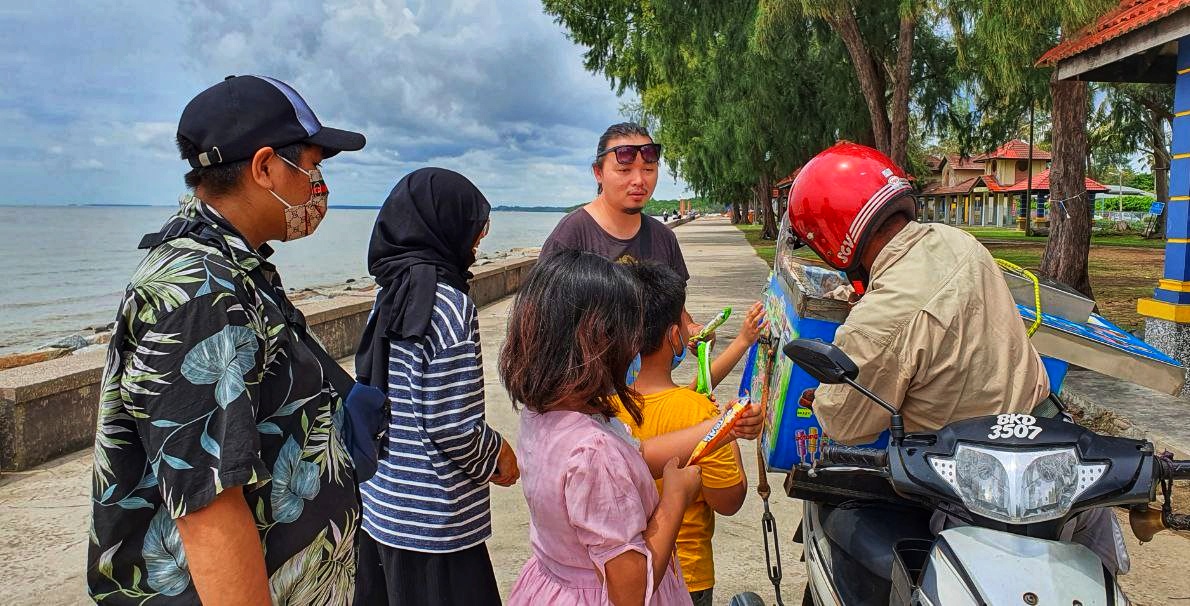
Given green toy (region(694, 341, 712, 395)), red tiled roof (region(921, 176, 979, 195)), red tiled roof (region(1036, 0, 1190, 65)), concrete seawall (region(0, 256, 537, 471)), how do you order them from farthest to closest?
red tiled roof (region(921, 176, 979, 195)) < red tiled roof (region(1036, 0, 1190, 65)) < concrete seawall (region(0, 256, 537, 471)) < green toy (region(694, 341, 712, 395))

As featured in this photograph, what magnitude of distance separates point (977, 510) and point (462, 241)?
157cm

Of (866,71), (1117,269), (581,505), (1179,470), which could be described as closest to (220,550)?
(581,505)

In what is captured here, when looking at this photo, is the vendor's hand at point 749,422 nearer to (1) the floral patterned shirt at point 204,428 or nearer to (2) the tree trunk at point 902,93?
(1) the floral patterned shirt at point 204,428

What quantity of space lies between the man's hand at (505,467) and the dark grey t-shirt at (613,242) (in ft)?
4.62

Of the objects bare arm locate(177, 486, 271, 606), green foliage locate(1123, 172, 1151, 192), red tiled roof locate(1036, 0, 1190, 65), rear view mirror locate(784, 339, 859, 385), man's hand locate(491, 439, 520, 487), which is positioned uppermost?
red tiled roof locate(1036, 0, 1190, 65)

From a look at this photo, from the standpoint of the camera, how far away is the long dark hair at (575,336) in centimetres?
177

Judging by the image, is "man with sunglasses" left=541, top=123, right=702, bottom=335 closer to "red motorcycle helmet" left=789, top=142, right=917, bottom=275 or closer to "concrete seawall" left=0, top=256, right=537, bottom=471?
"concrete seawall" left=0, top=256, right=537, bottom=471

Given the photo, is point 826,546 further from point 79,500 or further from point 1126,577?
point 79,500

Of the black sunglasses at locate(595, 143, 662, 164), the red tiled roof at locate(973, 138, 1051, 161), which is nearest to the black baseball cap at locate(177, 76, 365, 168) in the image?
the black sunglasses at locate(595, 143, 662, 164)

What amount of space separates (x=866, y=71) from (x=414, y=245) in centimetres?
1395

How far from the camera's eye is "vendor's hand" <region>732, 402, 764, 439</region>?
1834mm

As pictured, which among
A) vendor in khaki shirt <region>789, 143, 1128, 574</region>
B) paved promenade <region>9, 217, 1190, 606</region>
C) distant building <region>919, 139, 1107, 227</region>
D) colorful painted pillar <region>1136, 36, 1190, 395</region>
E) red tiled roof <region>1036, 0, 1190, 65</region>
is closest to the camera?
vendor in khaki shirt <region>789, 143, 1128, 574</region>

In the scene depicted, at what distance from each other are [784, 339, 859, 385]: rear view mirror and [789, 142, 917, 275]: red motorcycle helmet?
605 millimetres

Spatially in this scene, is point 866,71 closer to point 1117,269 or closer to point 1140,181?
point 1117,269
